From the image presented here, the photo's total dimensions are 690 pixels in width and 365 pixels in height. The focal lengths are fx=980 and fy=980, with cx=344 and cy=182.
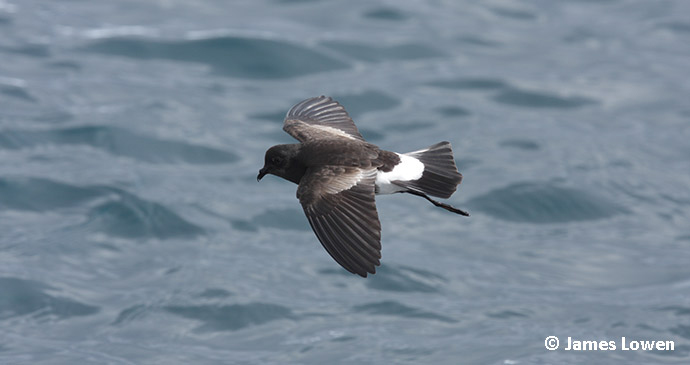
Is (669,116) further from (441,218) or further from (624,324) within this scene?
(624,324)

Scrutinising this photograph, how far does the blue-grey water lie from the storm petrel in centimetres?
222

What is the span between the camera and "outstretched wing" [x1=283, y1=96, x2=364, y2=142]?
6.40 metres

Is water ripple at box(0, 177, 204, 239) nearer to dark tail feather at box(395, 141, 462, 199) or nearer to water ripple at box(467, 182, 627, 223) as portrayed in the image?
water ripple at box(467, 182, 627, 223)

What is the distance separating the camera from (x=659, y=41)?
1309cm

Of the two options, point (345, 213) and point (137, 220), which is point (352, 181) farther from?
point (137, 220)

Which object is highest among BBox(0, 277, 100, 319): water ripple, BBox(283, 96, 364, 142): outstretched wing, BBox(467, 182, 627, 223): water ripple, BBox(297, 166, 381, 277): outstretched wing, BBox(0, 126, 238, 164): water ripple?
BBox(283, 96, 364, 142): outstretched wing

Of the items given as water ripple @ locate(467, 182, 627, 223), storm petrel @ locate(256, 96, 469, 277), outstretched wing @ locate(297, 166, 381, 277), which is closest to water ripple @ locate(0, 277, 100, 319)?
storm petrel @ locate(256, 96, 469, 277)

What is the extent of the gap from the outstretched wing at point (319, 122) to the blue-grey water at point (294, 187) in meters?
1.86

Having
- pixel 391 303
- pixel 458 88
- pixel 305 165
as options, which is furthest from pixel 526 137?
pixel 305 165

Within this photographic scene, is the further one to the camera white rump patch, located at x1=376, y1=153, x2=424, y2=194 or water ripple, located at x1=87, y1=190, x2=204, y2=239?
water ripple, located at x1=87, y1=190, x2=204, y2=239

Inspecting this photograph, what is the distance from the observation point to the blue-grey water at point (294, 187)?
782 cm

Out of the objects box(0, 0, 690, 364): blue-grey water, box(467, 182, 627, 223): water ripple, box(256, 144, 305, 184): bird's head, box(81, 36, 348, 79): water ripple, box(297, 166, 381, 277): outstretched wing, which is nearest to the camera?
box(297, 166, 381, 277): outstretched wing

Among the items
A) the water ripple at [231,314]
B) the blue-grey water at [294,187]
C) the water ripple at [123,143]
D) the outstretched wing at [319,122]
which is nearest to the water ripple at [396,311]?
the blue-grey water at [294,187]

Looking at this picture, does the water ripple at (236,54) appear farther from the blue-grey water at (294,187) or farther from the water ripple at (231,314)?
the water ripple at (231,314)
